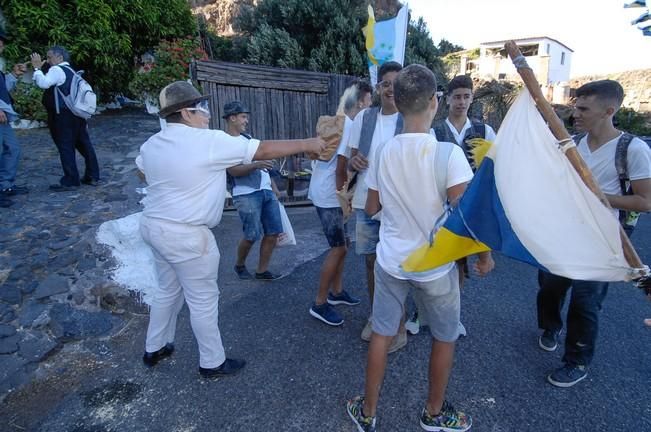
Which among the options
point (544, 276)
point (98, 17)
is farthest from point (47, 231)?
point (98, 17)

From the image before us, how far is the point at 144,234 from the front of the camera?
8.20 feet

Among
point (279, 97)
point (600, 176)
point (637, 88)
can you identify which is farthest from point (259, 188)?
point (637, 88)

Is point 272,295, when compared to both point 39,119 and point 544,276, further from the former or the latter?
point 39,119

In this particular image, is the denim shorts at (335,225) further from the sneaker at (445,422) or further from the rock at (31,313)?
the rock at (31,313)

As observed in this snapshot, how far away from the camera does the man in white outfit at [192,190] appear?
229 centimetres

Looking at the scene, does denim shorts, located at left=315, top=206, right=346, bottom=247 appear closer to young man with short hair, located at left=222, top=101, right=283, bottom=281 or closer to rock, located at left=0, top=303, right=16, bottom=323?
young man with short hair, located at left=222, top=101, right=283, bottom=281

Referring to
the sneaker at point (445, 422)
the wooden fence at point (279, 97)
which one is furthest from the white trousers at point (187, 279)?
the wooden fence at point (279, 97)

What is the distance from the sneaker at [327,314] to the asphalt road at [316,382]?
0.06 meters

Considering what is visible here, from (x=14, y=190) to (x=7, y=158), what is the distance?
40 centimetres

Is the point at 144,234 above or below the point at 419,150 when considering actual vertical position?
below

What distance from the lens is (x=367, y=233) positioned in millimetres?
2832

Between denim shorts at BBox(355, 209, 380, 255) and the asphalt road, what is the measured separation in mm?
776

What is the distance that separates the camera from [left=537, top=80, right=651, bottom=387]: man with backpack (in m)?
→ 2.33

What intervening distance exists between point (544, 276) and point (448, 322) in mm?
1482
